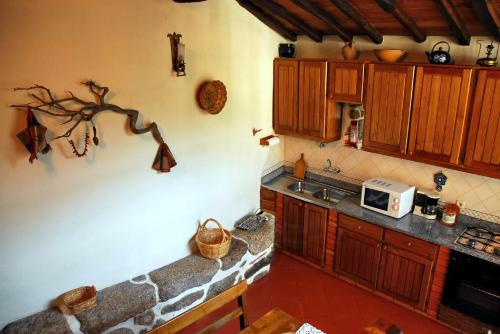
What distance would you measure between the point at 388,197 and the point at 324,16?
1806 mm

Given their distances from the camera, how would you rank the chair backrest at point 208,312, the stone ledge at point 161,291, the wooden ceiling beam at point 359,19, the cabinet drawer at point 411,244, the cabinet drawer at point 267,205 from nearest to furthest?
1. the chair backrest at point 208,312
2. the stone ledge at point 161,291
3. the wooden ceiling beam at point 359,19
4. the cabinet drawer at point 411,244
5. the cabinet drawer at point 267,205

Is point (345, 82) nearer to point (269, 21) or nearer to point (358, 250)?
point (269, 21)

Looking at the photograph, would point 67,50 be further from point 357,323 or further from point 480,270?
point 480,270

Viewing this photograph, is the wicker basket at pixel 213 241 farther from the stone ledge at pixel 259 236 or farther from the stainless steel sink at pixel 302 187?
the stainless steel sink at pixel 302 187

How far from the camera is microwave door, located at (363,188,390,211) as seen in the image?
380cm

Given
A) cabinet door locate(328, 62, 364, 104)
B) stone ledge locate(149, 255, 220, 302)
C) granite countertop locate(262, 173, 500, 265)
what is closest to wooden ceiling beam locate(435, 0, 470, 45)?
cabinet door locate(328, 62, 364, 104)

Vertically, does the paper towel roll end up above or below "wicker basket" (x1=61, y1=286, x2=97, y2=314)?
above

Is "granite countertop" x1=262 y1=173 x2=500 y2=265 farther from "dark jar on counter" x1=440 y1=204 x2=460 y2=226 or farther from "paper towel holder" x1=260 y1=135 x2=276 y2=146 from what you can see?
"paper towel holder" x1=260 y1=135 x2=276 y2=146

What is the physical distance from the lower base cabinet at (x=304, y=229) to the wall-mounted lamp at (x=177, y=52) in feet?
6.36

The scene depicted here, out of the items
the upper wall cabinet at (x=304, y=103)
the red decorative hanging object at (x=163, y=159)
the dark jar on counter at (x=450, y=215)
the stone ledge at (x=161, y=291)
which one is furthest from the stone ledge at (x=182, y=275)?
the dark jar on counter at (x=450, y=215)

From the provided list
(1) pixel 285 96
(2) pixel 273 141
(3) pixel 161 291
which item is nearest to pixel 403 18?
(1) pixel 285 96

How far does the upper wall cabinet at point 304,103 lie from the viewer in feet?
13.4

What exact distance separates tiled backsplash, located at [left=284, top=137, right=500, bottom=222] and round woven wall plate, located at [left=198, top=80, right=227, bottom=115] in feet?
4.80

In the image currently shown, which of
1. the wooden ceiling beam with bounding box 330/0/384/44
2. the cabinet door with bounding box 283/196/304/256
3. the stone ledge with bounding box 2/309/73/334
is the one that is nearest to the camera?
the stone ledge with bounding box 2/309/73/334
